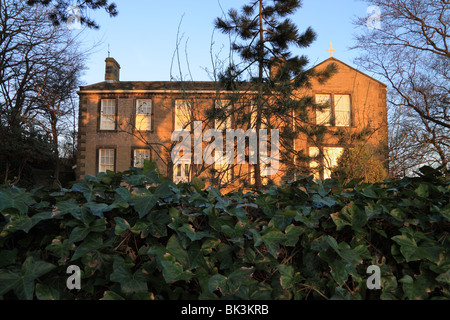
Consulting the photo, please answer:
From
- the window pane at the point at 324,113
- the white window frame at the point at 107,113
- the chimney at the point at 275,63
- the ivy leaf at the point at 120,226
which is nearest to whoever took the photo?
the ivy leaf at the point at 120,226

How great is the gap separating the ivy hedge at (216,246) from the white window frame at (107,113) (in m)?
17.9

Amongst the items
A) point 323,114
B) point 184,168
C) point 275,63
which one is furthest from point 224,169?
point 323,114

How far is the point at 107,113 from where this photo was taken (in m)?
18.6

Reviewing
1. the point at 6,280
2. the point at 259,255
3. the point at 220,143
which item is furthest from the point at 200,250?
the point at 220,143

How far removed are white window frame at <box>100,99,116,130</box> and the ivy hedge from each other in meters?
17.9

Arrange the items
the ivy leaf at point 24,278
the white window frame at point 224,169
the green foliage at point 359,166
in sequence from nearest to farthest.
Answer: the ivy leaf at point 24,278 → the white window frame at point 224,169 → the green foliage at point 359,166

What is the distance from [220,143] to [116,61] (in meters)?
13.8

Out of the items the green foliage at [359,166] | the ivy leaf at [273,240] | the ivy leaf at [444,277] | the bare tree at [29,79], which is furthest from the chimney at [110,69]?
→ the ivy leaf at [444,277]

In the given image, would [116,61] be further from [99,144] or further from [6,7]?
[6,7]

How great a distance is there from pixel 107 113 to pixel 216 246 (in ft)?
61.0

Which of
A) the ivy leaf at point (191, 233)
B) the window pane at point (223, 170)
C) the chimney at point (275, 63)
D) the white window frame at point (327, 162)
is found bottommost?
the ivy leaf at point (191, 233)

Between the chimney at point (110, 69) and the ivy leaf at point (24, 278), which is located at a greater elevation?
the chimney at point (110, 69)

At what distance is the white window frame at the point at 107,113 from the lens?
60.6 ft

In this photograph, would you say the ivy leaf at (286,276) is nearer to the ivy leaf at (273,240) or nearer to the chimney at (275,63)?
the ivy leaf at (273,240)
